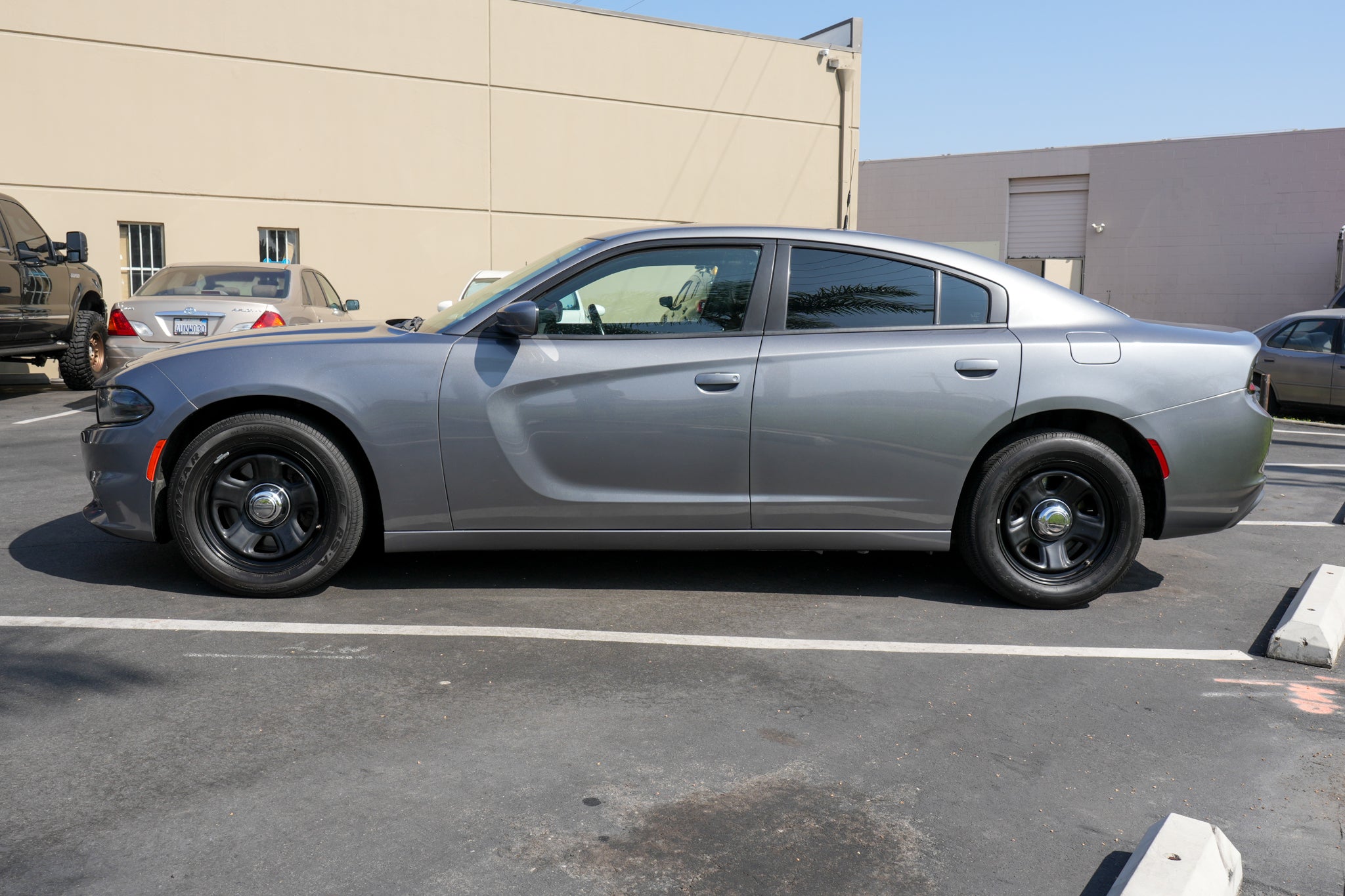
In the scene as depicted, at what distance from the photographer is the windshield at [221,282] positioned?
34.8 feet

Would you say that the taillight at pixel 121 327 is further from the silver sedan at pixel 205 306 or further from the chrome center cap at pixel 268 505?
the chrome center cap at pixel 268 505

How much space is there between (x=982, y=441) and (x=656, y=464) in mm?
1382

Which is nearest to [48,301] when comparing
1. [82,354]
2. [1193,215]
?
[82,354]

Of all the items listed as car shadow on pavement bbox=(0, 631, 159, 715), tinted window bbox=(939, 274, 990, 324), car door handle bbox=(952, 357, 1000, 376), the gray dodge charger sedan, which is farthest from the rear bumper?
car shadow on pavement bbox=(0, 631, 159, 715)

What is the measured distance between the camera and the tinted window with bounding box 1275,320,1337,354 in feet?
42.2

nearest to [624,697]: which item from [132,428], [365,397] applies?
[365,397]

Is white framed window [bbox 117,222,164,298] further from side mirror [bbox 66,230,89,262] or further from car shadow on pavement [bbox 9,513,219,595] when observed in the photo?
car shadow on pavement [bbox 9,513,219,595]

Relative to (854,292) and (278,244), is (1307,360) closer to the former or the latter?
(854,292)

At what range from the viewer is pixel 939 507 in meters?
4.78

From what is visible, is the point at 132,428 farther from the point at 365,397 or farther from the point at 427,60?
the point at 427,60

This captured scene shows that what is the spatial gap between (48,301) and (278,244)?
4657 mm

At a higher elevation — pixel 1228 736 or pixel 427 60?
pixel 427 60

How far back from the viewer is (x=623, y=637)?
4.32 metres

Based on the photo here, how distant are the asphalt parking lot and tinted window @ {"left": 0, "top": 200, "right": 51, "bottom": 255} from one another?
23.8ft
